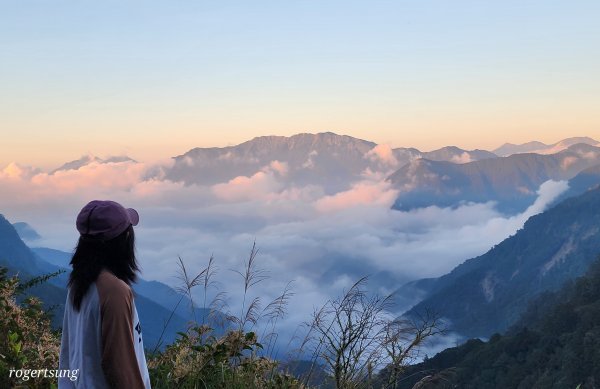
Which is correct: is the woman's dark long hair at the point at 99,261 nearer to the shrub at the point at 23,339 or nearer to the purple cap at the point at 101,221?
the purple cap at the point at 101,221

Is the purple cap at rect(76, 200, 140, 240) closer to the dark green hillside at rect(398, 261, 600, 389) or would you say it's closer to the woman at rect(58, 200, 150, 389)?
the woman at rect(58, 200, 150, 389)

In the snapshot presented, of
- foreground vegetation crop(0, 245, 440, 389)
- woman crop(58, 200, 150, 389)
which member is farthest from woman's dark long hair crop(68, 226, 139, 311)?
foreground vegetation crop(0, 245, 440, 389)

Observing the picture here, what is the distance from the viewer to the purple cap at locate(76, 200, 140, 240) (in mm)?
3555

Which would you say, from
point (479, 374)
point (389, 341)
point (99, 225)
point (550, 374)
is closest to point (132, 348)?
point (99, 225)

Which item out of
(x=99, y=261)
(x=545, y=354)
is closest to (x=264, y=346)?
(x=99, y=261)

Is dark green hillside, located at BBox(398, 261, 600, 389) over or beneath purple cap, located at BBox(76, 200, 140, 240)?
beneath

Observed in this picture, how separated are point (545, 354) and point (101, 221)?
100m

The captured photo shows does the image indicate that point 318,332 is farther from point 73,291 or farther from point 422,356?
point 73,291

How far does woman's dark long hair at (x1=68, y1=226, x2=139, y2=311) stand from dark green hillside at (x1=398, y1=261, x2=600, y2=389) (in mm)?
79665

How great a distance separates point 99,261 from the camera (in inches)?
140

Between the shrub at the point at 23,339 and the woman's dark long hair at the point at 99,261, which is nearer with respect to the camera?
the woman's dark long hair at the point at 99,261

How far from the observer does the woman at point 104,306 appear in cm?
337

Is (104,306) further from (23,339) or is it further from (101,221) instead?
(23,339)

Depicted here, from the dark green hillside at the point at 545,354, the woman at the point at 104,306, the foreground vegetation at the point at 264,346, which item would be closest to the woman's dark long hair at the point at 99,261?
the woman at the point at 104,306
